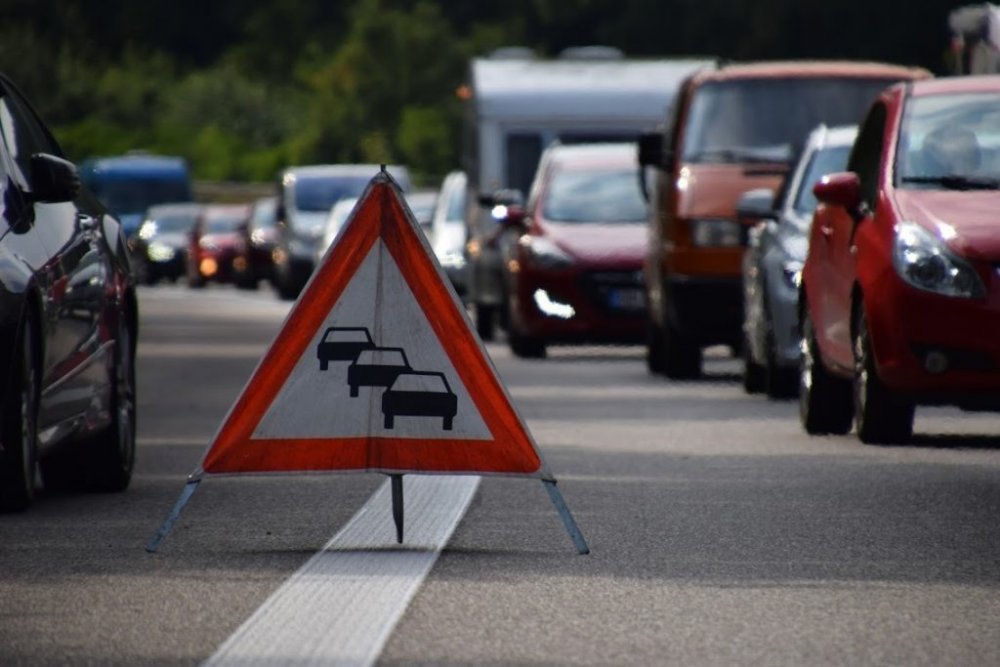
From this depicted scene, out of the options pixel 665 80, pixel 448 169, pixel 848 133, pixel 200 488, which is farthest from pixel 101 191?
pixel 200 488

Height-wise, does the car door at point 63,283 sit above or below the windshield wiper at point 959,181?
above

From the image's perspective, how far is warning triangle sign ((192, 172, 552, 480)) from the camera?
10.2 metres

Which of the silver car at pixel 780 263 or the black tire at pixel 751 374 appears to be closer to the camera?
the silver car at pixel 780 263

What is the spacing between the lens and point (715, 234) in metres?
22.0

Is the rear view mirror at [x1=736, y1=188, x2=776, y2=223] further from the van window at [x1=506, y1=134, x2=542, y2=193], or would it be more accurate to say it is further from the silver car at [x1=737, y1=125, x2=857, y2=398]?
the van window at [x1=506, y1=134, x2=542, y2=193]

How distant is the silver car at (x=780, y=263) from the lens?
18.5 m

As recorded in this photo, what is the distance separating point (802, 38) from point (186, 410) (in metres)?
65.3

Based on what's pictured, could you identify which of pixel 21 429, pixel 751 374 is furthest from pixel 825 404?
pixel 21 429

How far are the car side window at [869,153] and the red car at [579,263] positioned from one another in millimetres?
8969

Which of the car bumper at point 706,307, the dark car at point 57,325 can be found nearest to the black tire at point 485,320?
the car bumper at point 706,307

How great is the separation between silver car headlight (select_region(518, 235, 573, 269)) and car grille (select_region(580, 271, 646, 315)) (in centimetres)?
22

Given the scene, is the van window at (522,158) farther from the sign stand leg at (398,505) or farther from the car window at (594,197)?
the sign stand leg at (398,505)

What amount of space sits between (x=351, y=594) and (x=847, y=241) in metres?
6.40

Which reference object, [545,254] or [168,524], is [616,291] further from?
[168,524]
